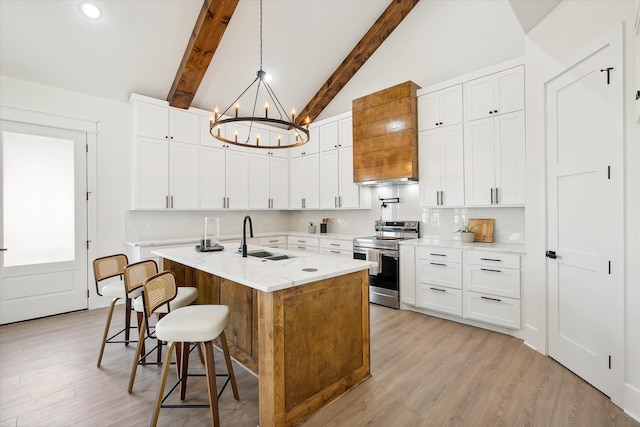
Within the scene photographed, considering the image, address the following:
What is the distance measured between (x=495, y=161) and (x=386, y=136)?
1426mm

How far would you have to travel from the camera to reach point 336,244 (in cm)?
488

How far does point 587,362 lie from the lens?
2311mm

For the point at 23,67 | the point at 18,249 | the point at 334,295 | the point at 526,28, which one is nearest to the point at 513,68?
the point at 526,28

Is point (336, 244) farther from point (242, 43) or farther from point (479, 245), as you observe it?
point (242, 43)

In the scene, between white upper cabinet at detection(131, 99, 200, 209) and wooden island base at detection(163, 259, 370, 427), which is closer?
wooden island base at detection(163, 259, 370, 427)

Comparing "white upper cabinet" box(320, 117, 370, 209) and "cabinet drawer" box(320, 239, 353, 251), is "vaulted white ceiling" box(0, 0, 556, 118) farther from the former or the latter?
"cabinet drawer" box(320, 239, 353, 251)

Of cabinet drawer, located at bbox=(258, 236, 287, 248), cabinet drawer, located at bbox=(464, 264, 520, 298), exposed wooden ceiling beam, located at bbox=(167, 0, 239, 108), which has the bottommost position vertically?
cabinet drawer, located at bbox=(464, 264, 520, 298)

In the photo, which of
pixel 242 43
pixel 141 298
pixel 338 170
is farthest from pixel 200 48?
pixel 141 298

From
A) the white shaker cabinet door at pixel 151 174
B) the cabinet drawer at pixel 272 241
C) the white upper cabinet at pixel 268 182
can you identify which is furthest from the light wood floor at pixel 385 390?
the white upper cabinet at pixel 268 182

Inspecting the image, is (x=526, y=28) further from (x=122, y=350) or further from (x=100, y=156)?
(x=100, y=156)

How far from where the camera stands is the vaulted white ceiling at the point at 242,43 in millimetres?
3408

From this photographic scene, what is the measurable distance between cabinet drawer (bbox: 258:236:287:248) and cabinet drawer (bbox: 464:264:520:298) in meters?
3.30

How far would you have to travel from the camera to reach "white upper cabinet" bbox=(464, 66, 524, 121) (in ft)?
10.9

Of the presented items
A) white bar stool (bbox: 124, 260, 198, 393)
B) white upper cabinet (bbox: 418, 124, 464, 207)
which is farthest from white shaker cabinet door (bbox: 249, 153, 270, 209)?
white bar stool (bbox: 124, 260, 198, 393)
